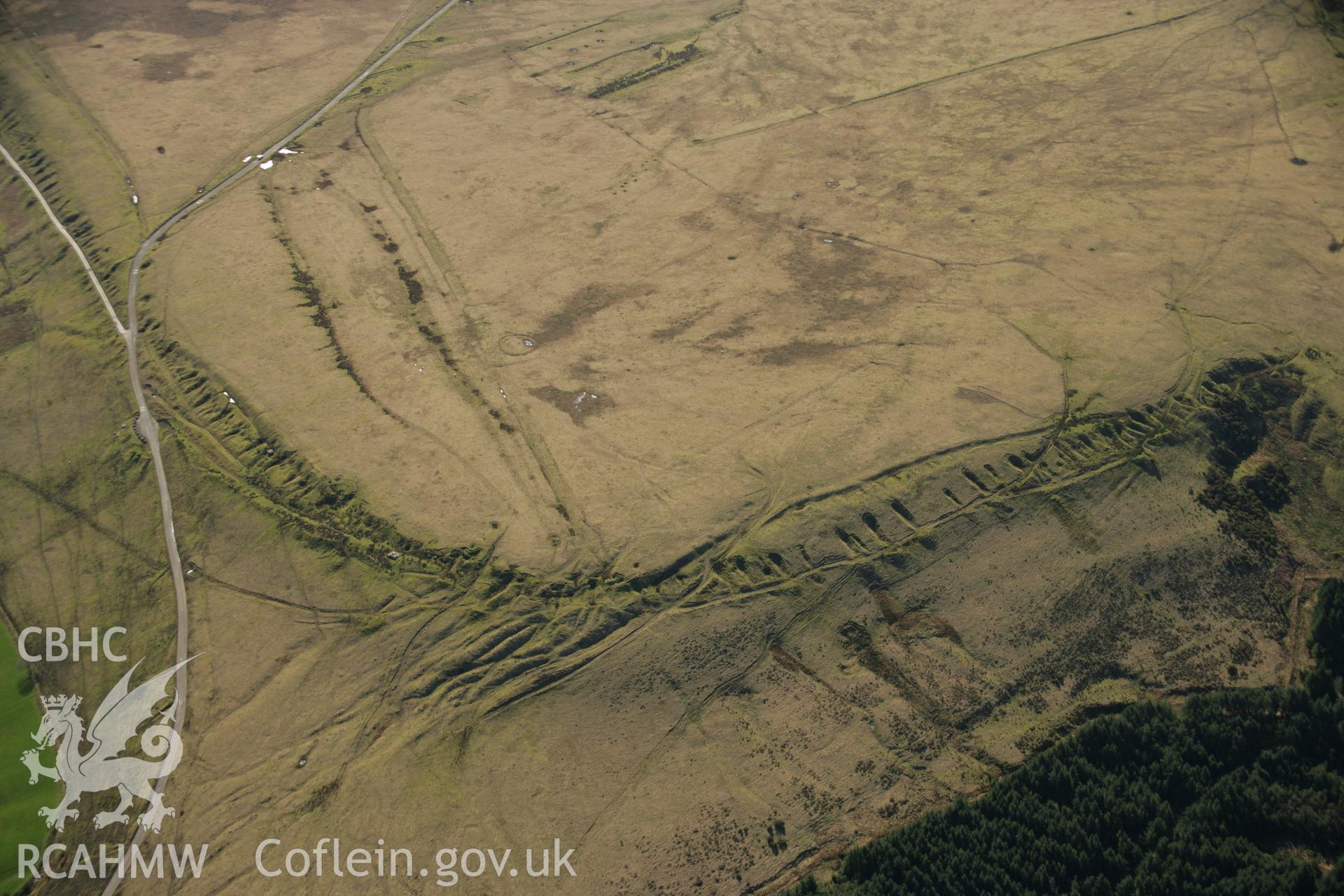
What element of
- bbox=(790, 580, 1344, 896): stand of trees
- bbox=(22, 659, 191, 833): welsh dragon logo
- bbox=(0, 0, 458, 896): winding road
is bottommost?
bbox=(790, 580, 1344, 896): stand of trees

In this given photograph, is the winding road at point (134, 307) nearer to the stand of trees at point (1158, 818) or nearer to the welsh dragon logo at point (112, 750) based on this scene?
the welsh dragon logo at point (112, 750)

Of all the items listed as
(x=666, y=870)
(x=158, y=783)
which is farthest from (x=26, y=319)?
(x=666, y=870)

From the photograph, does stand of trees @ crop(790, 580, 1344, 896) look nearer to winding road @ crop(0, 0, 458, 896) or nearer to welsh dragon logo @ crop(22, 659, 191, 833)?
welsh dragon logo @ crop(22, 659, 191, 833)

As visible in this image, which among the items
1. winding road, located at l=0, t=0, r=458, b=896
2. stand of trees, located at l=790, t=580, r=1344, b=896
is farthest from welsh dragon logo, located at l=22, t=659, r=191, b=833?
stand of trees, located at l=790, t=580, r=1344, b=896

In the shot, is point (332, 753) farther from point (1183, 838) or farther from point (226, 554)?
point (1183, 838)

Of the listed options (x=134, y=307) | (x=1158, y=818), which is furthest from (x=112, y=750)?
(x=1158, y=818)

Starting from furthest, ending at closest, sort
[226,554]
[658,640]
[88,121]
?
[88,121] → [226,554] → [658,640]

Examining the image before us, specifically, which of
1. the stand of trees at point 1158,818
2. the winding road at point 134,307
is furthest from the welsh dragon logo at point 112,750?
the stand of trees at point 1158,818

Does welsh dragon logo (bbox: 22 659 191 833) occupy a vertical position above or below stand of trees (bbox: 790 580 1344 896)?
above
